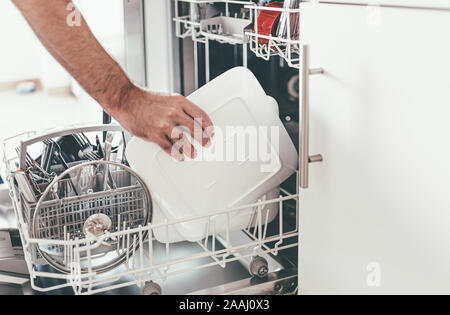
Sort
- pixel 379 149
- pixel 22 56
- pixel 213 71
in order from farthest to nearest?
1. pixel 22 56
2. pixel 213 71
3. pixel 379 149

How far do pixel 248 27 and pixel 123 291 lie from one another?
1.92ft

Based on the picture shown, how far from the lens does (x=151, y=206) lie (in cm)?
95

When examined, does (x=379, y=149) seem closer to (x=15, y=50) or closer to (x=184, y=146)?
(x=184, y=146)

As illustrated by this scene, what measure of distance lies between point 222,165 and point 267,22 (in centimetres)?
29

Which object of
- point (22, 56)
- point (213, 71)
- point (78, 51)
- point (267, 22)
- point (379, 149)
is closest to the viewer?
point (379, 149)

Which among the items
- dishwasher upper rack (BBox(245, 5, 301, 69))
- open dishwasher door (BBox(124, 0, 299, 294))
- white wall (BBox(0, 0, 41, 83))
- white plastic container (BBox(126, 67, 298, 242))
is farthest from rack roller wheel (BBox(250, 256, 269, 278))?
white wall (BBox(0, 0, 41, 83))

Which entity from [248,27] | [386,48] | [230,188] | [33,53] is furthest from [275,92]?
[33,53]

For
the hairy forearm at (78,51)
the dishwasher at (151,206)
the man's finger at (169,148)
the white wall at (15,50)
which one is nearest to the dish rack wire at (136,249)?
the dishwasher at (151,206)

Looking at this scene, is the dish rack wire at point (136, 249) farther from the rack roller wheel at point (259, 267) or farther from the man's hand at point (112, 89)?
the man's hand at point (112, 89)

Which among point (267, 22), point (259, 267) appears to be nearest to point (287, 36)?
point (267, 22)

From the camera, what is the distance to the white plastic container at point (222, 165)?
0.91m

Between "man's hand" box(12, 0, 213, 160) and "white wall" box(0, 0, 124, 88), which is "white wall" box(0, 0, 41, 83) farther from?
"man's hand" box(12, 0, 213, 160)

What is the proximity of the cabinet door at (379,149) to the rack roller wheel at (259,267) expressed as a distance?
0.14 meters
